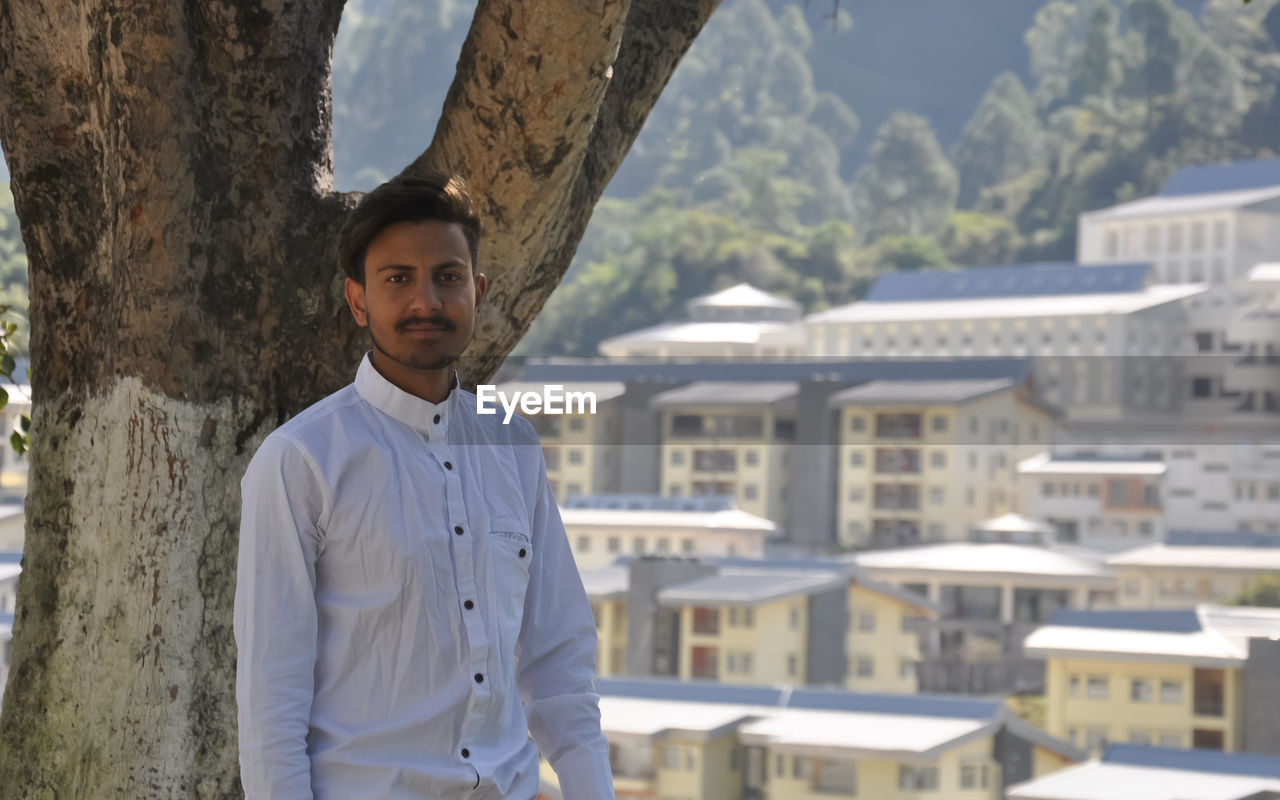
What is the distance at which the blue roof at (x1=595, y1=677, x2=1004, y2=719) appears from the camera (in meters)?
19.1

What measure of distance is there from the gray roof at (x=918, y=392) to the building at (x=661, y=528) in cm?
258


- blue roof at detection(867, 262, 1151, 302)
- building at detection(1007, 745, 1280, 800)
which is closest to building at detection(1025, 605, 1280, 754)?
building at detection(1007, 745, 1280, 800)

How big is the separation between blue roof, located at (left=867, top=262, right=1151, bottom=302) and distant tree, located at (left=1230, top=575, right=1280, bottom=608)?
9.95 meters

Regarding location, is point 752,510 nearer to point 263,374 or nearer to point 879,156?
point 879,156

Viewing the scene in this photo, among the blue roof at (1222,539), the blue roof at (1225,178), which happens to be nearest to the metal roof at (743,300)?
the blue roof at (1225,178)

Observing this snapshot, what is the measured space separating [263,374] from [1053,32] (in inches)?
2314

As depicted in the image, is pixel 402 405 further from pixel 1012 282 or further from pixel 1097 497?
pixel 1012 282

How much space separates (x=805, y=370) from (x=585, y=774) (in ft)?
94.5

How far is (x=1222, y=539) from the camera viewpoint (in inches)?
1035

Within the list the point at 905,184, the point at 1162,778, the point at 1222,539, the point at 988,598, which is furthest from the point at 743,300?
the point at 1162,778

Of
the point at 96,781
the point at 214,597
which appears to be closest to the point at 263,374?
the point at 214,597

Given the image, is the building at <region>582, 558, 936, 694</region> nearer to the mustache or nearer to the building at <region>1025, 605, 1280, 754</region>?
the building at <region>1025, 605, 1280, 754</region>

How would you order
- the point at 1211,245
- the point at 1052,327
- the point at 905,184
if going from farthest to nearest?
the point at 905,184
the point at 1211,245
the point at 1052,327

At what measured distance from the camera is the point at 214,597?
4.53 ft
